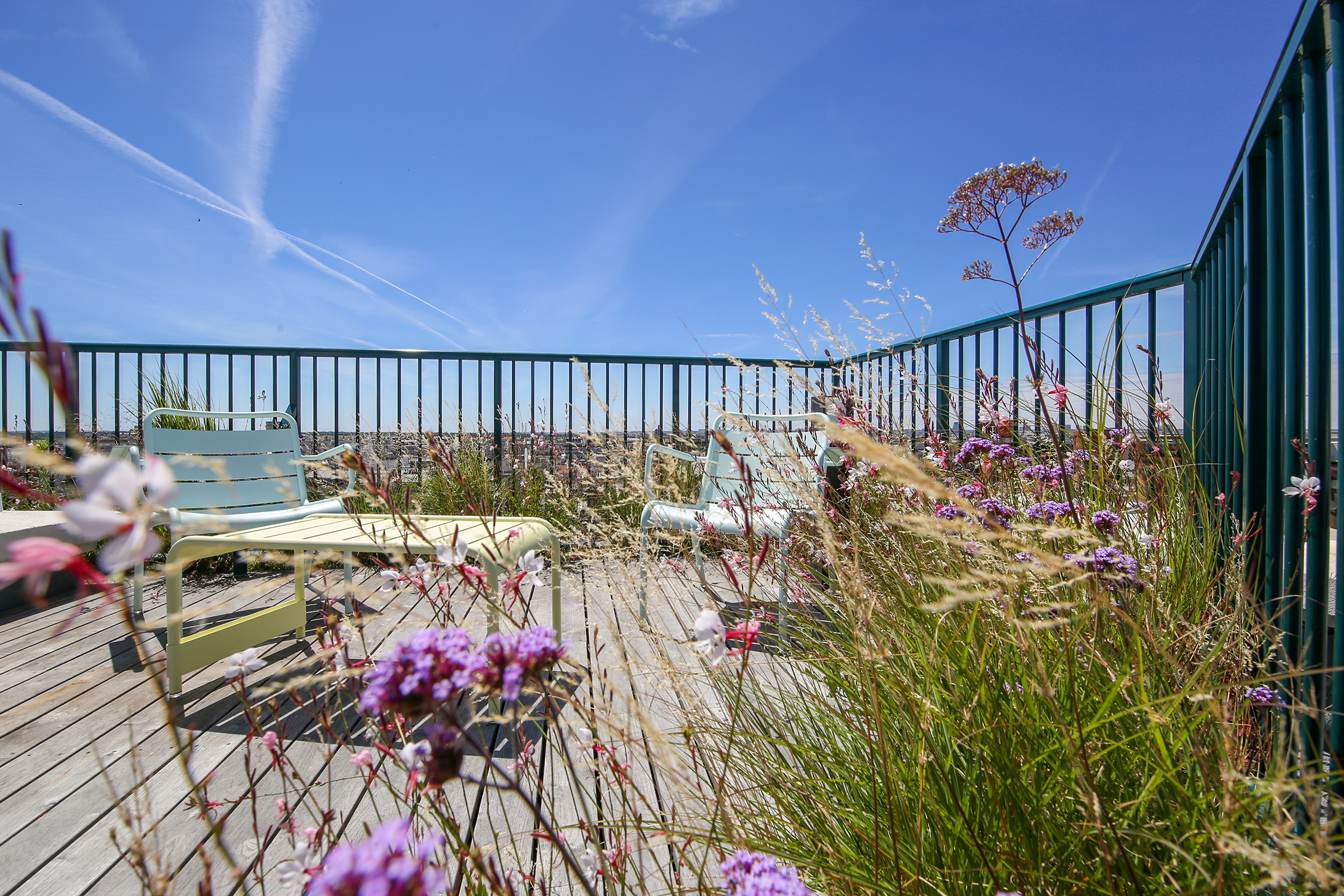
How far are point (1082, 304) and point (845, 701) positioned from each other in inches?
92.1

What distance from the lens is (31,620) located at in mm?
2621

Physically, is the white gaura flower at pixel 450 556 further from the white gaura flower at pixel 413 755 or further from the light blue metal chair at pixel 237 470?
the light blue metal chair at pixel 237 470

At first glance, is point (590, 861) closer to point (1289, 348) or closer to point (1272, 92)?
point (1289, 348)

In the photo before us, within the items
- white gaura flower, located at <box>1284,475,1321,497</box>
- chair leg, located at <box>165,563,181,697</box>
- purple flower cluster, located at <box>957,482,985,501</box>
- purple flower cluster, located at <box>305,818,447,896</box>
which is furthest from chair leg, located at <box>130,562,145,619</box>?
white gaura flower, located at <box>1284,475,1321,497</box>

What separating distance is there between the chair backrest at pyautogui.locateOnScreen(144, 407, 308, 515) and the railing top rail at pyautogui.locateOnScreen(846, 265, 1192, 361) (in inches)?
114

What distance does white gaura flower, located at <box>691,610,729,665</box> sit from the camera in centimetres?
60

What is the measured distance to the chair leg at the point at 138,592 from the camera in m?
2.38

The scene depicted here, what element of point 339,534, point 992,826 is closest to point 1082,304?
point 992,826

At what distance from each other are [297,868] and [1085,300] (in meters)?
3.15

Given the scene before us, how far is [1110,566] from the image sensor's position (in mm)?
785

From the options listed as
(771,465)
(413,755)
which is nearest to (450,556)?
(413,755)

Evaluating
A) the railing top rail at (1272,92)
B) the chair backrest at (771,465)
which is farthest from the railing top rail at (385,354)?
the railing top rail at (1272,92)

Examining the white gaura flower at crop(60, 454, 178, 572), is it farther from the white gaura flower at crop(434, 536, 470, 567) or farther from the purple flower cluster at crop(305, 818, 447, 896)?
the white gaura flower at crop(434, 536, 470, 567)

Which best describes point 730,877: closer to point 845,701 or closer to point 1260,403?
point 845,701
